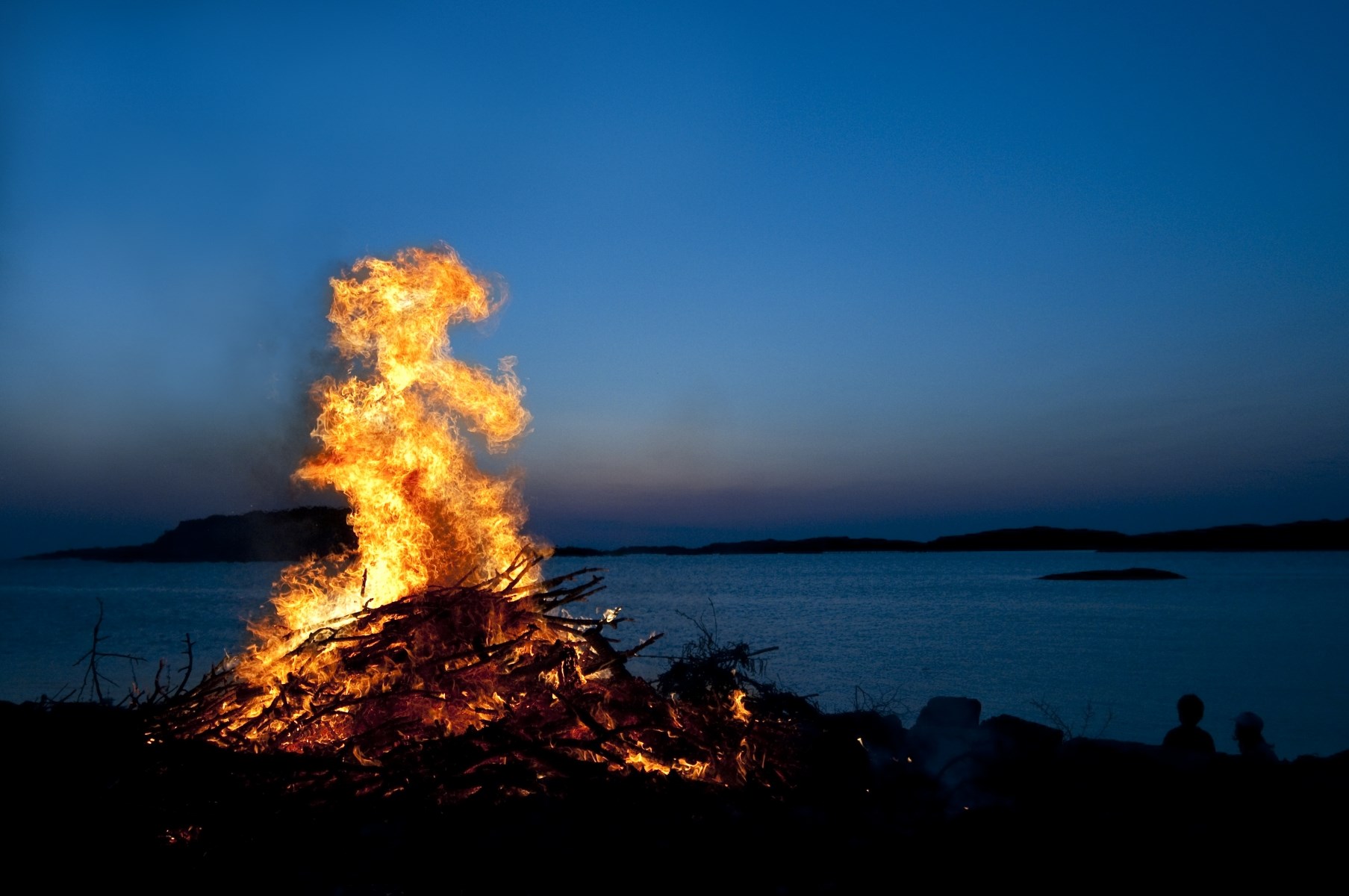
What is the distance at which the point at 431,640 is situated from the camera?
282 inches

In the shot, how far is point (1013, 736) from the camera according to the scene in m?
9.08

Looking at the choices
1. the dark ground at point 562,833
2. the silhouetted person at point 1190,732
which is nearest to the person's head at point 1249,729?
the silhouetted person at point 1190,732

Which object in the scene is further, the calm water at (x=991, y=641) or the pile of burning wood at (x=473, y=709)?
→ the calm water at (x=991, y=641)

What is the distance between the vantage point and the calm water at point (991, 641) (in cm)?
2059

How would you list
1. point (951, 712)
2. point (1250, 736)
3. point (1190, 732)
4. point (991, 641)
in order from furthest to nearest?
point (991, 641), point (951, 712), point (1190, 732), point (1250, 736)

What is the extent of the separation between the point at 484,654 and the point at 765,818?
2567mm

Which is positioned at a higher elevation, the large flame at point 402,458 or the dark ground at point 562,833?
the large flame at point 402,458

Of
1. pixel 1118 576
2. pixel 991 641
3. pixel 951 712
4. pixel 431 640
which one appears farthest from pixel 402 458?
pixel 1118 576

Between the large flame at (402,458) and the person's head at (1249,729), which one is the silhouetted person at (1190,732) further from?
the large flame at (402,458)

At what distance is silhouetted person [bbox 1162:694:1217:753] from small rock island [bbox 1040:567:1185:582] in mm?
78589

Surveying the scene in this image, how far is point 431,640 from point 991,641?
96.7 feet

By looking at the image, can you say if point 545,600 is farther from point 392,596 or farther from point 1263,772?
point 1263,772

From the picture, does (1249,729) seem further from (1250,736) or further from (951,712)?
(951,712)

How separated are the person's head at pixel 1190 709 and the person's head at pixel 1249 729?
0.51 meters
